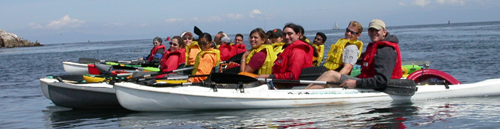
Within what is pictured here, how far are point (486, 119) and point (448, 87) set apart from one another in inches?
62.1

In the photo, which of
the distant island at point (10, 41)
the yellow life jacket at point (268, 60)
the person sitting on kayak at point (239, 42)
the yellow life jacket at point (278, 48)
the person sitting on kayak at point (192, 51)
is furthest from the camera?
the distant island at point (10, 41)

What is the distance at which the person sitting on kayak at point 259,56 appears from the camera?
8828 mm

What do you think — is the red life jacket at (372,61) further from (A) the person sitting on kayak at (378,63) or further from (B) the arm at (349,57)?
(B) the arm at (349,57)

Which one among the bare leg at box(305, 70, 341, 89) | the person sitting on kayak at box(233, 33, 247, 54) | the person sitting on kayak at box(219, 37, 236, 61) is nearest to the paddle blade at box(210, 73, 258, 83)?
the bare leg at box(305, 70, 341, 89)

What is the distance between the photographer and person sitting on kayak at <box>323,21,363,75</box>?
26.7 ft

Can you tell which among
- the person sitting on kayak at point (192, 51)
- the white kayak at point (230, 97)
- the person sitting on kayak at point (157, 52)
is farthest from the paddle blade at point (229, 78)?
the person sitting on kayak at point (157, 52)

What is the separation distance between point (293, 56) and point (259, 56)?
910 millimetres

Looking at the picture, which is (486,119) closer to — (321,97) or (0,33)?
(321,97)

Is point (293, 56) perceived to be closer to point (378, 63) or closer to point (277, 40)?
point (378, 63)

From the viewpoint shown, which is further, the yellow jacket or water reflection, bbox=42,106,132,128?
the yellow jacket

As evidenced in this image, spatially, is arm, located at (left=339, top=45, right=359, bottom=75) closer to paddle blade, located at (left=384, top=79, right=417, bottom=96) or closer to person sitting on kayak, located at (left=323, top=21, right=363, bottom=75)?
person sitting on kayak, located at (left=323, top=21, right=363, bottom=75)

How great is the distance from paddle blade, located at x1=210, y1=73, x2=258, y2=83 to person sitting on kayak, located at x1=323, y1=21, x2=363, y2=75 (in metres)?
1.39

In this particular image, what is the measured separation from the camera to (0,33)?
9312 centimetres

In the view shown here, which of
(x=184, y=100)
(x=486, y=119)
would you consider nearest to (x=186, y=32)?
(x=184, y=100)
